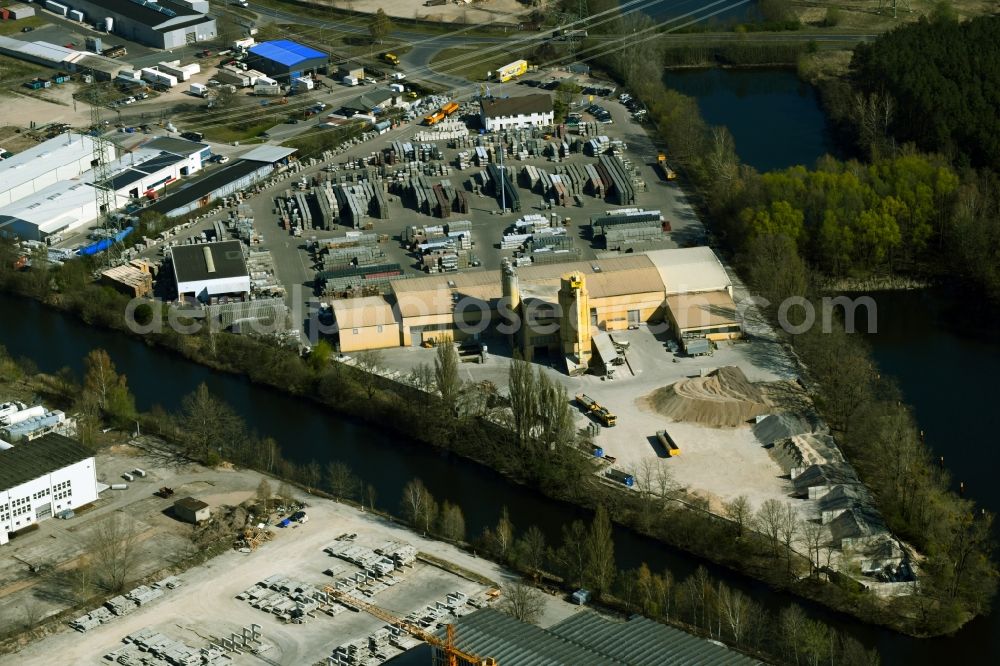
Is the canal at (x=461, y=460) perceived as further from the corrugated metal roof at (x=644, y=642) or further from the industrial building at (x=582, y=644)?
the industrial building at (x=582, y=644)

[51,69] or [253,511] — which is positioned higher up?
[51,69]

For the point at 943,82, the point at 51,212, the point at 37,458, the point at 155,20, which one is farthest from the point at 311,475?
the point at 155,20

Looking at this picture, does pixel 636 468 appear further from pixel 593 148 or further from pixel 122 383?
pixel 593 148

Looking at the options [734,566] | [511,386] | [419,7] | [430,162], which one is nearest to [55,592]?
[511,386]

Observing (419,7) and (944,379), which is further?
(419,7)

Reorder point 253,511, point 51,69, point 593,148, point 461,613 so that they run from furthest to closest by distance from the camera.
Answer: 1. point 51,69
2. point 593,148
3. point 253,511
4. point 461,613

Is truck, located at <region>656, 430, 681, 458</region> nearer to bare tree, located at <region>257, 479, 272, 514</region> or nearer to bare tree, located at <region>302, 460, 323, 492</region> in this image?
bare tree, located at <region>302, 460, 323, 492</region>
